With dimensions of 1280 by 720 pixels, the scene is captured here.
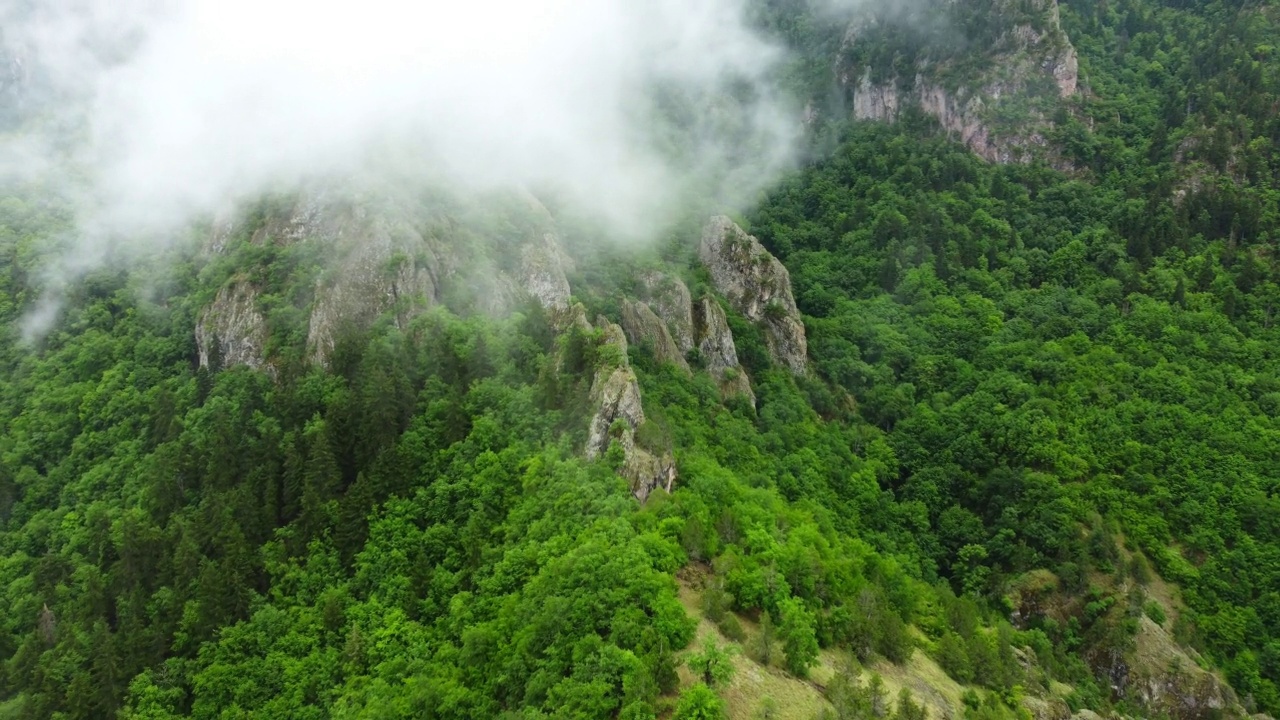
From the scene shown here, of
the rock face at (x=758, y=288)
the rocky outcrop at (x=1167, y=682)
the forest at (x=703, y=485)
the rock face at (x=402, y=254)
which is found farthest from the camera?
the rock face at (x=758, y=288)

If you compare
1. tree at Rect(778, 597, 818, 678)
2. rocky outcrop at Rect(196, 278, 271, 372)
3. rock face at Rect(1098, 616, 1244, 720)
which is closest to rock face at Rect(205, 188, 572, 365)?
rocky outcrop at Rect(196, 278, 271, 372)

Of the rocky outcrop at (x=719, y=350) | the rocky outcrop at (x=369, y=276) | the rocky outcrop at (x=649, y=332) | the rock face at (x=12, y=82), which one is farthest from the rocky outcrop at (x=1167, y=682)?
the rock face at (x=12, y=82)

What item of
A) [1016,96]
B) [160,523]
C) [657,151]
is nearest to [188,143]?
[160,523]

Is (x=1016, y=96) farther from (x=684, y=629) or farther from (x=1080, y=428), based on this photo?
(x=684, y=629)

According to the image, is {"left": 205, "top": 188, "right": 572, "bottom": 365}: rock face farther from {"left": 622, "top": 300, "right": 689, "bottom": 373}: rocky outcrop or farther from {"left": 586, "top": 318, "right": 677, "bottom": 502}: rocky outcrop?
{"left": 586, "top": 318, "right": 677, "bottom": 502}: rocky outcrop

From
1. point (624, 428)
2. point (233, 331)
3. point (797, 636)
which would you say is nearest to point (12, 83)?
point (233, 331)

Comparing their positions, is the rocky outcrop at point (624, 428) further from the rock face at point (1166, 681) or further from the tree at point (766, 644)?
the rock face at point (1166, 681)

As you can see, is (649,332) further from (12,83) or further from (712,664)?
(12,83)
